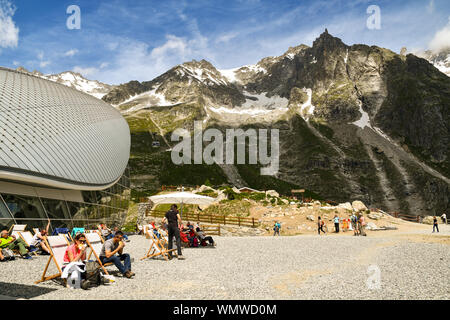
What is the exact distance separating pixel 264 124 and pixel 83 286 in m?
182

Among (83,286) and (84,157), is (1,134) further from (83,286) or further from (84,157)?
(83,286)

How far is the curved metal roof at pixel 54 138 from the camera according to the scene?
58.0 ft

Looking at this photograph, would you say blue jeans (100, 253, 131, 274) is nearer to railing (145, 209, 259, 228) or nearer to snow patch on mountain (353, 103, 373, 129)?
railing (145, 209, 259, 228)

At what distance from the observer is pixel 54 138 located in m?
21.1

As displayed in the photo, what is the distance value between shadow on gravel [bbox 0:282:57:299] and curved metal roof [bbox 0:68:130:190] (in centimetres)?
1020

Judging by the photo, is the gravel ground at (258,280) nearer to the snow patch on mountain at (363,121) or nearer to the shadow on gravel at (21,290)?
the shadow on gravel at (21,290)

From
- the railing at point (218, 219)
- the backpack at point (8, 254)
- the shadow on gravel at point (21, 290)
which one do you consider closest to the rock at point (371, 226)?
the railing at point (218, 219)

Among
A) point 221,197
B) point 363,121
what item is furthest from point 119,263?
point 363,121

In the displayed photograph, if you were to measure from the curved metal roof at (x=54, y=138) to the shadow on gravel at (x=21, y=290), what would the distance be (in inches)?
402

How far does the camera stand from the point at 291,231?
101 feet

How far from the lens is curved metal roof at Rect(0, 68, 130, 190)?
17.7 meters

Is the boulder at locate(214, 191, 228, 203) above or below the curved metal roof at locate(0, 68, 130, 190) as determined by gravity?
below

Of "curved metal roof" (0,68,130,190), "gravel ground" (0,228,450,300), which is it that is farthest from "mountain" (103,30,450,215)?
"gravel ground" (0,228,450,300)

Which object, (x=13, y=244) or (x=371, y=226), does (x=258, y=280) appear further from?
(x=371, y=226)
